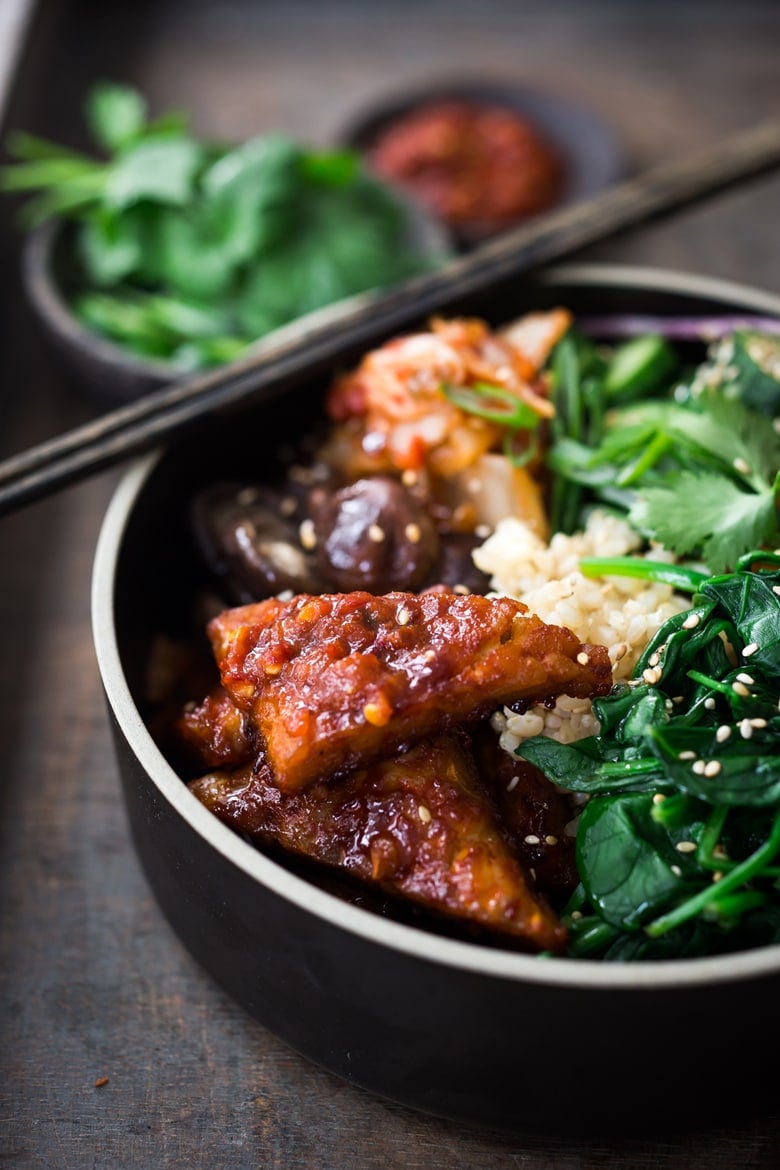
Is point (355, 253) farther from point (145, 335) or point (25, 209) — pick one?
point (25, 209)

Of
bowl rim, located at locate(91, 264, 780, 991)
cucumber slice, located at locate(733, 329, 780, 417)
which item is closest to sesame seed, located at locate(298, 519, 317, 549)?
bowl rim, located at locate(91, 264, 780, 991)

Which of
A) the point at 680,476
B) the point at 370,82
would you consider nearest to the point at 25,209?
the point at 370,82

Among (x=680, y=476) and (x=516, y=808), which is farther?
(x=680, y=476)

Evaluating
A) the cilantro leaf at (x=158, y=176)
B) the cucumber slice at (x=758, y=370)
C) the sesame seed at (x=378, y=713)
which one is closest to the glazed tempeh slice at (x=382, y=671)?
the sesame seed at (x=378, y=713)

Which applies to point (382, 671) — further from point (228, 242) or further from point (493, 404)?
point (228, 242)

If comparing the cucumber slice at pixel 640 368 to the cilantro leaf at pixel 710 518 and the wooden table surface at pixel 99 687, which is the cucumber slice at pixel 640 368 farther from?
the wooden table surface at pixel 99 687

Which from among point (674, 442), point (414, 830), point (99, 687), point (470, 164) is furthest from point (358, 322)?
point (470, 164)
